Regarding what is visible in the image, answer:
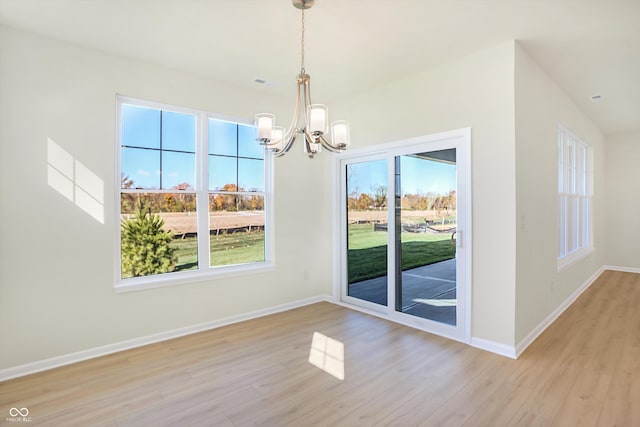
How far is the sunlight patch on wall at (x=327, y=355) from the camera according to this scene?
2.80 m

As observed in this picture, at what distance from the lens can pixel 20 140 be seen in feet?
8.98

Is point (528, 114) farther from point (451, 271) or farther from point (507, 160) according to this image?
point (451, 271)

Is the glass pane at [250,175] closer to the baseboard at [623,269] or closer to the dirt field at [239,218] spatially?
the dirt field at [239,218]

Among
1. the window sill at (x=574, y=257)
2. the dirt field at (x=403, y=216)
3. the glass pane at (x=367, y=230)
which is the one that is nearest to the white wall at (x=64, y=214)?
the glass pane at (x=367, y=230)

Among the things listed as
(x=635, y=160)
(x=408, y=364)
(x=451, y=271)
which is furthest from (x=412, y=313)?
(x=635, y=160)

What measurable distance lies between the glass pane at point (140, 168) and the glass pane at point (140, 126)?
83mm

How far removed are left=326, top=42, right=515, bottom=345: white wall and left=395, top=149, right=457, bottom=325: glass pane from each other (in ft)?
0.94

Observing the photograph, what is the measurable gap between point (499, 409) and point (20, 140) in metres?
4.26

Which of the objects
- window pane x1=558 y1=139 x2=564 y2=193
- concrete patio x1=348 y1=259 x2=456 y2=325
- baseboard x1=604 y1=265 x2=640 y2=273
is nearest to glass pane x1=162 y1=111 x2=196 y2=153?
concrete patio x1=348 y1=259 x2=456 y2=325

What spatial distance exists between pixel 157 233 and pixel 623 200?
28.7 ft

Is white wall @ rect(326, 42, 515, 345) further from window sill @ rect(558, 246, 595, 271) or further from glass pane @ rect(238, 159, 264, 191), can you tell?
glass pane @ rect(238, 159, 264, 191)

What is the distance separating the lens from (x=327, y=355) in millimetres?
3070

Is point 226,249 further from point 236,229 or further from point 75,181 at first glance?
point 75,181

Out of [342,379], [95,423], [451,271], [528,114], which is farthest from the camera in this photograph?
[451,271]
